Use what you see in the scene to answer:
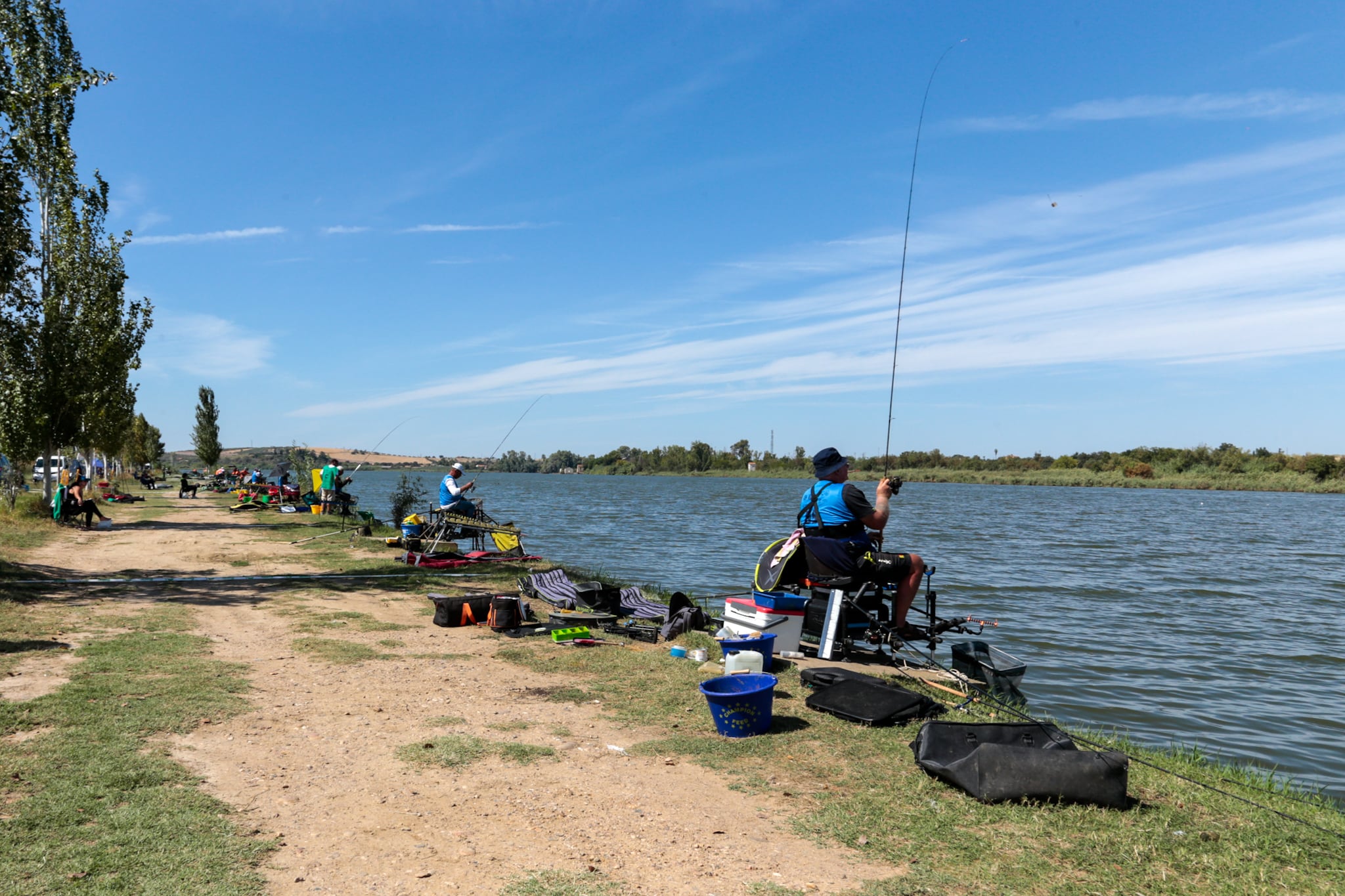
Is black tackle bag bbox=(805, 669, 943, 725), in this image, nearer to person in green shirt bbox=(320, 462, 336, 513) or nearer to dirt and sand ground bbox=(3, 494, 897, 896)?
dirt and sand ground bbox=(3, 494, 897, 896)

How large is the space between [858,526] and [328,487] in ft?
60.3

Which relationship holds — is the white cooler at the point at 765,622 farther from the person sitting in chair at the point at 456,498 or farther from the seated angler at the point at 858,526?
the person sitting in chair at the point at 456,498

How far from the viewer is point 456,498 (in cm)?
1420

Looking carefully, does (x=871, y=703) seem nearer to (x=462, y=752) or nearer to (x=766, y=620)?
(x=766, y=620)

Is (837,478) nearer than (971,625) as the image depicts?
Yes

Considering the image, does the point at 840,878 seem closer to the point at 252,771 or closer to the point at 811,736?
the point at 811,736

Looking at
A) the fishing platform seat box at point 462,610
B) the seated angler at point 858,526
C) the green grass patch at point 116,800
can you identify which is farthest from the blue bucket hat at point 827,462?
the green grass patch at point 116,800

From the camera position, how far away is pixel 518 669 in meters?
6.98

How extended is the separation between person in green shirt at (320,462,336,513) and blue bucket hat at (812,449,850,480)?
1700cm

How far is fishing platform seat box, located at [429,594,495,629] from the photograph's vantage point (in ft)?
28.1

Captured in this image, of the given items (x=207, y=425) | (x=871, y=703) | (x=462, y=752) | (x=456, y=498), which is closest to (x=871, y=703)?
(x=871, y=703)

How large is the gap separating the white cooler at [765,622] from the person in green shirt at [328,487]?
16798mm

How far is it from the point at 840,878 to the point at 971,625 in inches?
360

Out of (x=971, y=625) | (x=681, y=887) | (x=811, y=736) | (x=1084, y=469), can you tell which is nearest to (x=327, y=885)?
(x=681, y=887)
